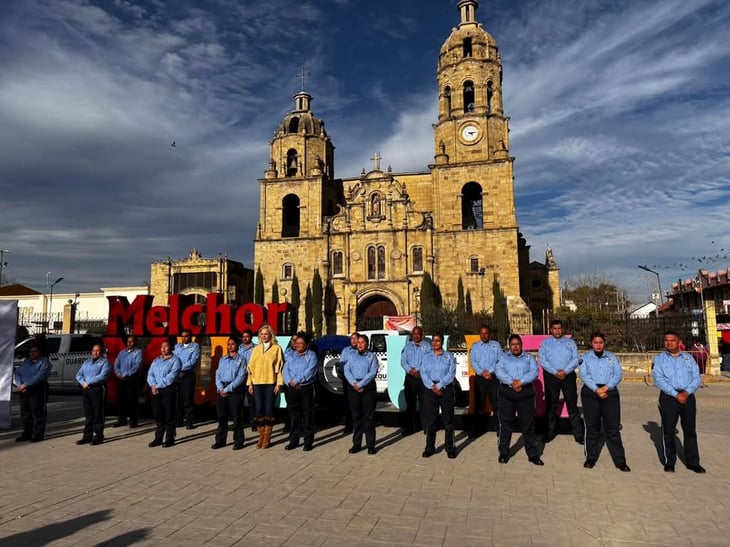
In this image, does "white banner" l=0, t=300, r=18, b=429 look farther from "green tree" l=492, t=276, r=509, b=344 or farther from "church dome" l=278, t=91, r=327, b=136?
"church dome" l=278, t=91, r=327, b=136

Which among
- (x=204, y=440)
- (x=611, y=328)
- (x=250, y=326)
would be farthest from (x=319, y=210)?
(x=204, y=440)

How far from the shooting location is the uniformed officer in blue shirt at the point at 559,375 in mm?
8280

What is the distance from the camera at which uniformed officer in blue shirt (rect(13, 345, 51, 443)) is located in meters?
8.77

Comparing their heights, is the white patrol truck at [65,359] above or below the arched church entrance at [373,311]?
below

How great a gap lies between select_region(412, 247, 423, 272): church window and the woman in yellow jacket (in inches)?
1037

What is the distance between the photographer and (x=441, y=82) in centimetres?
3666

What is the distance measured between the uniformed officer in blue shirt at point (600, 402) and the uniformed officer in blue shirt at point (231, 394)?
197 inches

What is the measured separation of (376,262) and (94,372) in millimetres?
26948

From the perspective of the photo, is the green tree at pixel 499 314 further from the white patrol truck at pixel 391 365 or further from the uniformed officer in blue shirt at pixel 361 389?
the uniformed officer in blue shirt at pixel 361 389

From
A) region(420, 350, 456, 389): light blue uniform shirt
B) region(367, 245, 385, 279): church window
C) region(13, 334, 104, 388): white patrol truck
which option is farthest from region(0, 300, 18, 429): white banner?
region(367, 245, 385, 279): church window

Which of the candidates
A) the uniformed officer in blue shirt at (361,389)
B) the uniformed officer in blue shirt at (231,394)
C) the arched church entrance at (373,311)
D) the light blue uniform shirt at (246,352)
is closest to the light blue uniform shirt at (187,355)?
the light blue uniform shirt at (246,352)

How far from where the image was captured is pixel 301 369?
8148mm

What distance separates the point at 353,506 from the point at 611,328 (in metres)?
21.3

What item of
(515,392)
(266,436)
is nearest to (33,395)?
(266,436)
